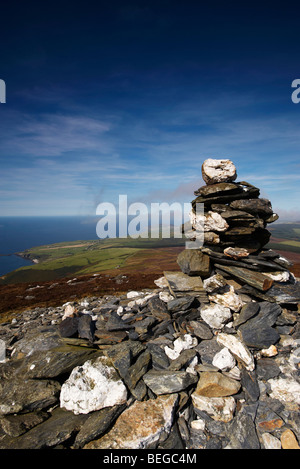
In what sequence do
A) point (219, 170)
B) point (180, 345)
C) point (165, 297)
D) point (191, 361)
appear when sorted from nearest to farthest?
point (191, 361) < point (180, 345) < point (219, 170) < point (165, 297)

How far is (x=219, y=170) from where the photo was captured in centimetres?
1113

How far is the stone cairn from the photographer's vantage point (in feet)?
22.6

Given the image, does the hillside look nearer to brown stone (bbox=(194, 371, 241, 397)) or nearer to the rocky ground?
the rocky ground

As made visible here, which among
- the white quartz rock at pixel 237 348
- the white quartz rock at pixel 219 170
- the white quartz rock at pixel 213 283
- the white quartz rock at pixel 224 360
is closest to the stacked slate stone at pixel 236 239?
the white quartz rock at pixel 219 170

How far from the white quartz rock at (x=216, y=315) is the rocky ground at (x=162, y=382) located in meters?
0.05

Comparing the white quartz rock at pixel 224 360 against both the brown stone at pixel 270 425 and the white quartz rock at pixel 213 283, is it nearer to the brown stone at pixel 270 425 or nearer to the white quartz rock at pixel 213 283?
the brown stone at pixel 270 425

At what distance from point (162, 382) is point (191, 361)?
155cm


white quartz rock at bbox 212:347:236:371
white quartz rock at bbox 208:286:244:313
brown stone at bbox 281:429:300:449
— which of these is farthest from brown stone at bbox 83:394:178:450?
white quartz rock at bbox 208:286:244:313

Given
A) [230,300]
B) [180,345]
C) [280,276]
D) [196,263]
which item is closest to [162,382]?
[180,345]

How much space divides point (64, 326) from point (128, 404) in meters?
4.67

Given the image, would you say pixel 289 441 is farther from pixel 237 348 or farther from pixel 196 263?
pixel 196 263

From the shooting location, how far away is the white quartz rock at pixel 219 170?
437 inches
